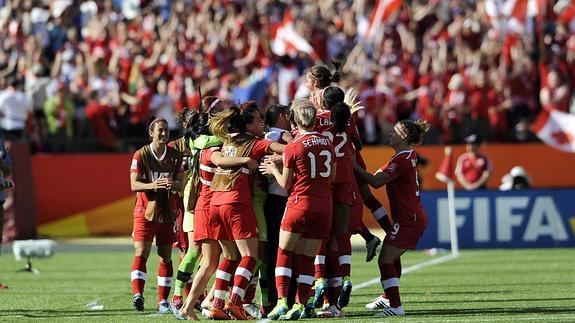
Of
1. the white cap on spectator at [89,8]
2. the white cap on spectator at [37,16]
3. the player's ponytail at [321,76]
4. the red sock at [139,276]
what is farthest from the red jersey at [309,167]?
the white cap on spectator at [89,8]

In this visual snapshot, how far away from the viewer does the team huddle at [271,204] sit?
12805mm

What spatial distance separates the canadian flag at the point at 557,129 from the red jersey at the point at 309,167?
1506 centimetres

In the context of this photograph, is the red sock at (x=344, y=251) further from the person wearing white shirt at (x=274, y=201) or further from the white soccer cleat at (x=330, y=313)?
the person wearing white shirt at (x=274, y=201)

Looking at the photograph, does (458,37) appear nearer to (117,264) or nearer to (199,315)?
(117,264)

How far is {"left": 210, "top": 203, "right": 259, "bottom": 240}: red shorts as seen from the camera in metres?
12.8

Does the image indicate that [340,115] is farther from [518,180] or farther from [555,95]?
[555,95]

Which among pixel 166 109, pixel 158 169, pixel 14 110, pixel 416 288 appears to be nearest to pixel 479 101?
pixel 166 109

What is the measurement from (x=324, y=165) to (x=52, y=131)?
675 inches

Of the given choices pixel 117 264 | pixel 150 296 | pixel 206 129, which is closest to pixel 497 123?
pixel 117 264

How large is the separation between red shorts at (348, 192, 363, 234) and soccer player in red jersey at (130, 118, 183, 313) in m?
2.07

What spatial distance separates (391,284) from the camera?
45.2ft

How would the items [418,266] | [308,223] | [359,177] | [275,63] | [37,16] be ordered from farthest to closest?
[37,16] < [275,63] < [418,266] < [359,177] < [308,223]

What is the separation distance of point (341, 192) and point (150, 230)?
2.55m

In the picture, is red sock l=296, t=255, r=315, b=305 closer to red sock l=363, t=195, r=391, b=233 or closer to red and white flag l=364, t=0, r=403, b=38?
red sock l=363, t=195, r=391, b=233
